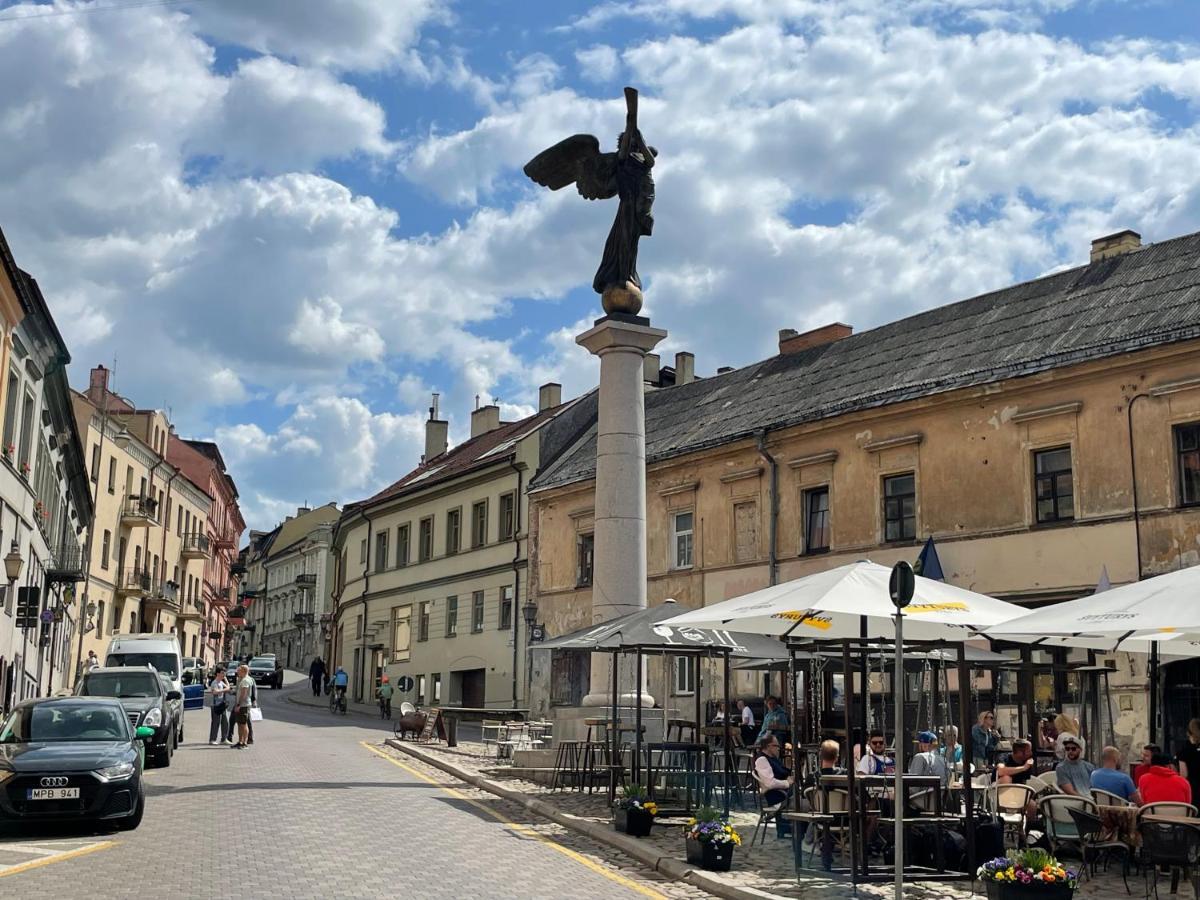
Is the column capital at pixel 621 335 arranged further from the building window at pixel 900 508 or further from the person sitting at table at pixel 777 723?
the building window at pixel 900 508

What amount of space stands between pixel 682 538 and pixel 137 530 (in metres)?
33.1

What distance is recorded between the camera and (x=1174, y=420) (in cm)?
2311

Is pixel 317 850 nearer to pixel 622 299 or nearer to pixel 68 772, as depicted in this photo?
pixel 68 772

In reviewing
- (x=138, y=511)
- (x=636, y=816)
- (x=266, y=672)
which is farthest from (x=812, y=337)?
(x=266, y=672)

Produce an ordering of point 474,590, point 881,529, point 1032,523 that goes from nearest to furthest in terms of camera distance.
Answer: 1. point 1032,523
2. point 881,529
3. point 474,590

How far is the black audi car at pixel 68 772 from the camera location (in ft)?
43.3

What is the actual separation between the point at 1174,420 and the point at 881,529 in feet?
23.2

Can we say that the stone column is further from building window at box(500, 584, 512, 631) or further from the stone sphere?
building window at box(500, 584, 512, 631)

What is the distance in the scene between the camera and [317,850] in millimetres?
12398

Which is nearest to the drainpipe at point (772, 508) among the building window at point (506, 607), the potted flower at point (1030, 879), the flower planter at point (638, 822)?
the building window at point (506, 607)

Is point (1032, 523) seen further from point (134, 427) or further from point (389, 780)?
point (134, 427)

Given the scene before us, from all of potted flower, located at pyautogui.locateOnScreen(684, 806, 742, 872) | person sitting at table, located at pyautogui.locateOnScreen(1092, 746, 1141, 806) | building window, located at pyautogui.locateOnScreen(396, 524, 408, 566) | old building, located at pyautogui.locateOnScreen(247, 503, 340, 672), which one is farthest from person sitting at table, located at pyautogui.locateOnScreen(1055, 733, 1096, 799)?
old building, located at pyautogui.locateOnScreen(247, 503, 340, 672)

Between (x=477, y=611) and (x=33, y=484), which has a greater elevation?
(x=33, y=484)

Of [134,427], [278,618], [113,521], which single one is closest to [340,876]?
[113,521]
